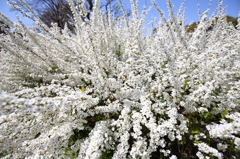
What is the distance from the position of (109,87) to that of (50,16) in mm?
27541

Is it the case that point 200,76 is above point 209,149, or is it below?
above

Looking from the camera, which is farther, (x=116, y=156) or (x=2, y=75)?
(x=2, y=75)

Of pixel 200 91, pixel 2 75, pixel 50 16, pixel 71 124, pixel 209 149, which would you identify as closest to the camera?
pixel 209 149

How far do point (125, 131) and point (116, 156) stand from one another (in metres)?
0.34

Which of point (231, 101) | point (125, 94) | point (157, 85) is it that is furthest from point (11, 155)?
point (231, 101)

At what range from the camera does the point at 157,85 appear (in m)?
2.12

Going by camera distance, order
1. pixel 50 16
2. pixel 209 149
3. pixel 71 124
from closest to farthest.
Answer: pixel 209 149, pixel 71 124, pixel 50 16

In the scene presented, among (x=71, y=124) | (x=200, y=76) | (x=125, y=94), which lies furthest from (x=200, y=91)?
(x=71, y=124)

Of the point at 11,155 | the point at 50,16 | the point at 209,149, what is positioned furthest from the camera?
the point at 50,16

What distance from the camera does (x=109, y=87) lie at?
2.22 metres

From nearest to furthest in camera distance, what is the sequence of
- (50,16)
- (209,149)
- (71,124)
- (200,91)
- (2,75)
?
(209,149) < (200,91) < (71,124) < (2,75) < (50,16)

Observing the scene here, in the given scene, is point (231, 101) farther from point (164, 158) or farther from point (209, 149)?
point (164, 158)

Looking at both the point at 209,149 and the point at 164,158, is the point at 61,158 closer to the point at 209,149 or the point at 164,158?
the point at 164,158

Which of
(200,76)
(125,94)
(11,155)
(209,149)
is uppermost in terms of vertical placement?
(200,76)
